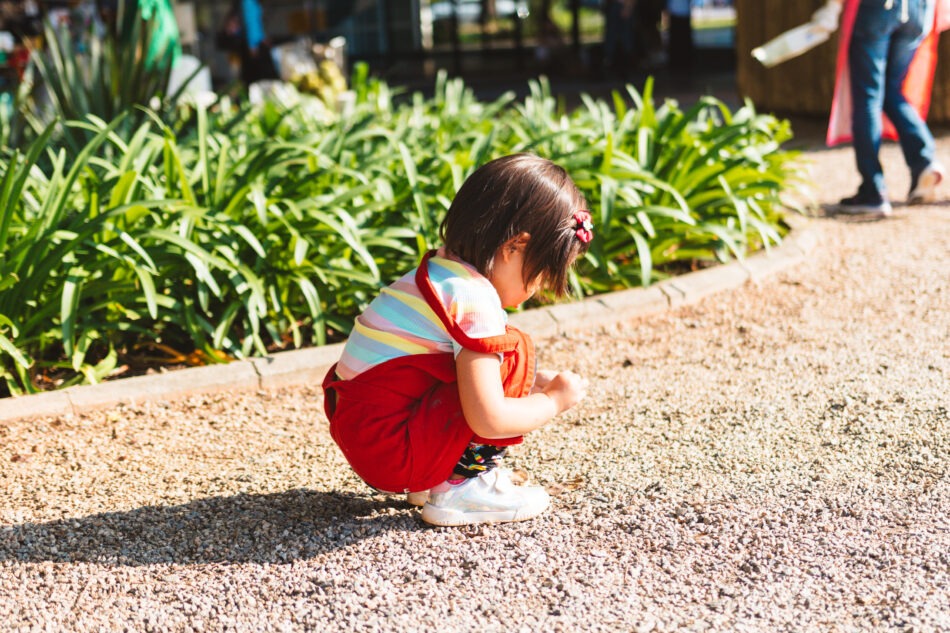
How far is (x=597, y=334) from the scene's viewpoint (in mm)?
4047

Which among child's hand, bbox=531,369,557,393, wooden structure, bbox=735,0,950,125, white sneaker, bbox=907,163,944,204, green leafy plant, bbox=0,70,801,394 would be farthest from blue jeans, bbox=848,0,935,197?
child's hand, bbox=531,369,557,393

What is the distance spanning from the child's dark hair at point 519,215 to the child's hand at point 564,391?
232 millimetres

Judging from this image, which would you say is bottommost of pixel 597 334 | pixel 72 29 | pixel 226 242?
pixel 597 334

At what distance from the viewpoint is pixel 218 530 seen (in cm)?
A: 260

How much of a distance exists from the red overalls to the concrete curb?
1126 mm

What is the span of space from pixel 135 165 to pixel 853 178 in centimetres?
432

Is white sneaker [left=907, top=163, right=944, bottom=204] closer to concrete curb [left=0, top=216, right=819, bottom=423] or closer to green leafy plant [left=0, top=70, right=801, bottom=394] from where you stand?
green leafy plant [left=0, top=70, right=801, bottom=394]

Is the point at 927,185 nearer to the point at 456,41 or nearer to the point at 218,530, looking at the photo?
the point at 218,530

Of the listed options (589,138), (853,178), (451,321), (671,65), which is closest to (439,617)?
(451,321)

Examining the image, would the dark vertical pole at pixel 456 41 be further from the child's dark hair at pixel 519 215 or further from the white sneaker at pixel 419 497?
the child's dark hair at pixel 519 215

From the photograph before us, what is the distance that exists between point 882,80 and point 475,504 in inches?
151

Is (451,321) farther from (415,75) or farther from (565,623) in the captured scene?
(415,75)

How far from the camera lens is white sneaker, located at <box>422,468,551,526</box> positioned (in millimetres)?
Result: 2570

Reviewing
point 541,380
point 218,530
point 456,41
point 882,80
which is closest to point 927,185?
point 882,80
